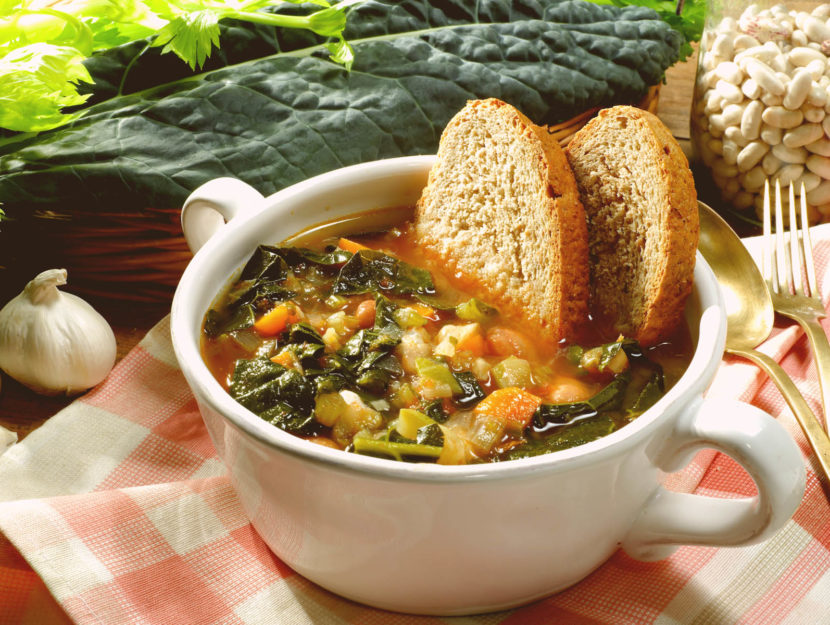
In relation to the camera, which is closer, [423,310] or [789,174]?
[423,310]

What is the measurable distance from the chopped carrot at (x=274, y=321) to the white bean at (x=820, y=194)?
6.40 feet

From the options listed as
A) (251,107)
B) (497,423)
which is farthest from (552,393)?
(251,107)

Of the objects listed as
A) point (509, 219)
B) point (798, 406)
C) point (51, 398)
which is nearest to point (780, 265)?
point (798, 406)

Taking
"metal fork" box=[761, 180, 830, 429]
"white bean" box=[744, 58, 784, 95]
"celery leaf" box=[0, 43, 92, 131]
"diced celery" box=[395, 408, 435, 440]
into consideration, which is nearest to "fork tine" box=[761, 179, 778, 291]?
"metal fork" box=[761, 180, 830, 429]

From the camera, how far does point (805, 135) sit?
2885 millimetres

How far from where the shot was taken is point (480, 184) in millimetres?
2150

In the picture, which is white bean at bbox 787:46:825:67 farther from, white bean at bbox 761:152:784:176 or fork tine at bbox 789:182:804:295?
fork tine at bbox 789:182:804:295

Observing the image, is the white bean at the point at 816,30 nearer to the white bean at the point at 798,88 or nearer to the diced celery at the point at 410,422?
the white bean at the point at 798,88

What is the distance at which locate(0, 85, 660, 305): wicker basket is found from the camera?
239 centimetres

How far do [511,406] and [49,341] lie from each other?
1168mm

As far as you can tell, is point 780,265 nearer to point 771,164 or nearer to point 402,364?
point 771,164

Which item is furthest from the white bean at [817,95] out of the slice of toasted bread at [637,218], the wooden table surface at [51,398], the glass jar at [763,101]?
the wooden table surface at [51,398]

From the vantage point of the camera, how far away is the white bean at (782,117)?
2.88 metres

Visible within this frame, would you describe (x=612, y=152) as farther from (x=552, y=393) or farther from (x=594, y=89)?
(x=594, y=89)
